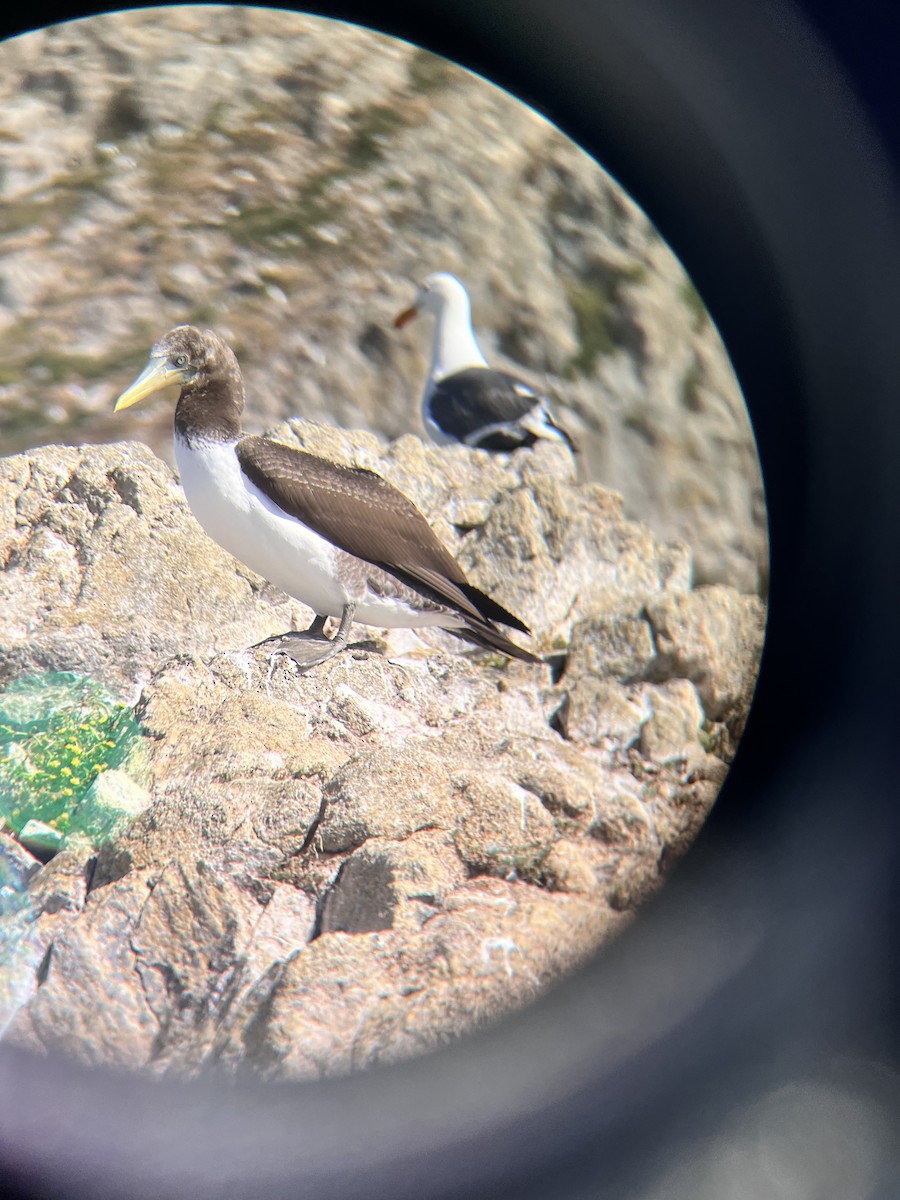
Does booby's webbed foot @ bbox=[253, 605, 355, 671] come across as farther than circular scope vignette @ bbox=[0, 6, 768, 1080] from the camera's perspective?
Yes

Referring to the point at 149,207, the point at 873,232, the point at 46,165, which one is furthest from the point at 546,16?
the point at 46,165

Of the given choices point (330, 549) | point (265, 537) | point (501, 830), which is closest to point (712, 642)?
point (501, 830)

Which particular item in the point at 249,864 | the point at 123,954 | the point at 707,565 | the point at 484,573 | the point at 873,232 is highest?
the point at 873,232

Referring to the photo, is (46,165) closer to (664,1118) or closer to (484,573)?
(484,573)

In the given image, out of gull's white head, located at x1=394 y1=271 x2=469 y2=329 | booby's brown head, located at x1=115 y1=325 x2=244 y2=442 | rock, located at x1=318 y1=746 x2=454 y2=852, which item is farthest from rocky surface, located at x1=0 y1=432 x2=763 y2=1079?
gull's white head, located at x1=394 y1=271 x2=469 y2=329

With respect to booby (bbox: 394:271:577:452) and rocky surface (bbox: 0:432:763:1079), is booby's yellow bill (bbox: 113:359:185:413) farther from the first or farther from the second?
booby (bbox: 394:271:577:452)

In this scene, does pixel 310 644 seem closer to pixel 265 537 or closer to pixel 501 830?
pixel 265 537
